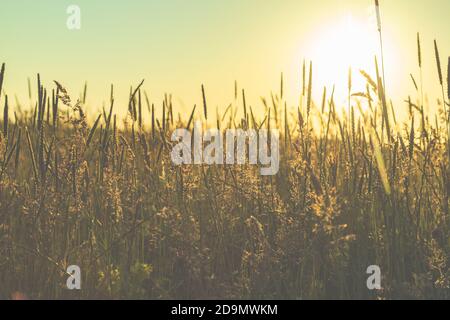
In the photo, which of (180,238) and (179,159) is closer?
(180,238)

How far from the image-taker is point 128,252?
7.28 ft

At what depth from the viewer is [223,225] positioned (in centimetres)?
233

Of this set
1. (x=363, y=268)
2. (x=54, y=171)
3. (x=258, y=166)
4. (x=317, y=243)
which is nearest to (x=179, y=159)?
(x=258, y=166)

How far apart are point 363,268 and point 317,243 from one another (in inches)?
8.1

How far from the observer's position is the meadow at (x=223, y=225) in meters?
2.05

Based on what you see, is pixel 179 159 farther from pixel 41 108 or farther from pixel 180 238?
pixel 41 108

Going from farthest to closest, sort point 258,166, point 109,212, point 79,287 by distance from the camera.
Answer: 1. point 258,166
2. point 109,212
3. point 79,287

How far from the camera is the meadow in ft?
6.73

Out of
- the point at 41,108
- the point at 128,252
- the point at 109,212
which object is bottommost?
the point at 128,252

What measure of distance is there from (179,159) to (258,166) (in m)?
0.33
